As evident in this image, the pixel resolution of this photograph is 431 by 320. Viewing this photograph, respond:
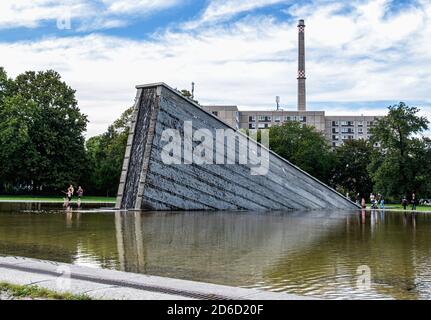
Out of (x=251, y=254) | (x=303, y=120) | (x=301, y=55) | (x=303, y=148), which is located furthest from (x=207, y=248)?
(x=303, y=120)

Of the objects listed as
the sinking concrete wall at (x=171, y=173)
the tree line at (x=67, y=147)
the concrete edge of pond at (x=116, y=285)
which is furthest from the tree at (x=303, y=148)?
the concrete edge of pond at (x=116, y=285)

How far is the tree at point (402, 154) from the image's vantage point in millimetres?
45219

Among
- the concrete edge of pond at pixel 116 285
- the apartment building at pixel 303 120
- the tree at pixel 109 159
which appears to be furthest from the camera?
the apartment building at pixel 303 120

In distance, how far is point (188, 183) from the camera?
83.7 ft

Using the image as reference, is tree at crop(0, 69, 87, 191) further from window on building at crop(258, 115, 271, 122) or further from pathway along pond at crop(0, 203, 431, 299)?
window on building at crop(258, 115, 271, 122)

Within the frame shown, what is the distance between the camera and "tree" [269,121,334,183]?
6400 cm

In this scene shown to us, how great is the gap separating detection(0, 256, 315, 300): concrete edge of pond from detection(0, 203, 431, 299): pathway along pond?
0.92 meters

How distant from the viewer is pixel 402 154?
46.0 metres

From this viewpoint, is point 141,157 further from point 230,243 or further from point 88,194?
point 88,194

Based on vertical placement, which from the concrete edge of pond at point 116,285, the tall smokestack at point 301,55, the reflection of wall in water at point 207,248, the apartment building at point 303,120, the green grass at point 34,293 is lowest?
the reflection of wall in water at point 207,248

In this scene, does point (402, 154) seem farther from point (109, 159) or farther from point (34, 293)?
point (34, 293)

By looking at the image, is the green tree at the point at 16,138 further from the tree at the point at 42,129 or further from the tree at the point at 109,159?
the tree at the point at 109,159

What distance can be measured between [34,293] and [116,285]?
0.94m

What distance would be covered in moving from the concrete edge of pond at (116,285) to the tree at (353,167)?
6600 centimetres
